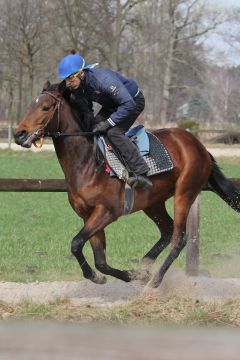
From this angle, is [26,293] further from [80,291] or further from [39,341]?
[39,341]

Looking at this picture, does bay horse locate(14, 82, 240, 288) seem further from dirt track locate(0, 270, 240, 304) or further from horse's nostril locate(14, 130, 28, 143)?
dirt track locate(0, 270, 240, 304)

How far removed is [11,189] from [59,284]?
3.60 feet

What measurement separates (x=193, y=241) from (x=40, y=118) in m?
2.29

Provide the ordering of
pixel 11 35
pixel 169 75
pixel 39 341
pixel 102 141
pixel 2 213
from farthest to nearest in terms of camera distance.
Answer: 1. pixel 169 75
2. pixel 11 35
3. pixel 2 213
4. pixel 102 141
5. pixel 39 341

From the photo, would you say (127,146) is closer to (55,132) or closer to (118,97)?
(118,97)

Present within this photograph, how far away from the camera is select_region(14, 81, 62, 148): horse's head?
5.70 metres

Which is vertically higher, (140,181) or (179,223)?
(140,181)

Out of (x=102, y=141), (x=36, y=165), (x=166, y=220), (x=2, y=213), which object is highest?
(x=102, y=141)

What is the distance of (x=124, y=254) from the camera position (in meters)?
8.30

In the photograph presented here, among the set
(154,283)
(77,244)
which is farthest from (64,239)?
(77,244)

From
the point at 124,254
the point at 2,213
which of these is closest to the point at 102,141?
the point at 124,254

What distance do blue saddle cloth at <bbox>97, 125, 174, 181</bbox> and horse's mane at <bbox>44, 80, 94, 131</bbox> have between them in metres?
0.18

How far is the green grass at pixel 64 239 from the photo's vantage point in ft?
24.8

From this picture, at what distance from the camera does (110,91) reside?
19.2 feet
